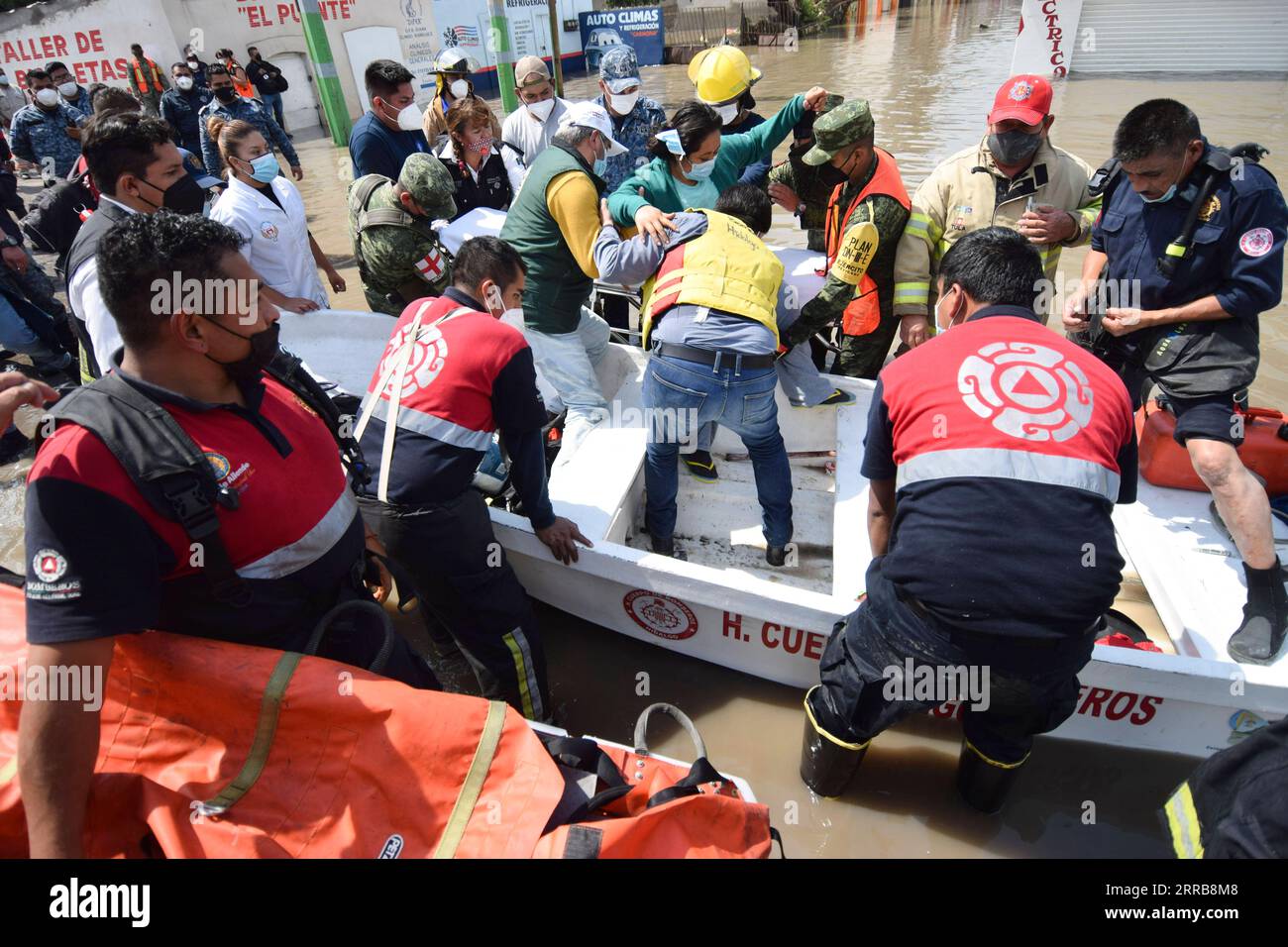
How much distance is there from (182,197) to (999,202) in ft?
11.4

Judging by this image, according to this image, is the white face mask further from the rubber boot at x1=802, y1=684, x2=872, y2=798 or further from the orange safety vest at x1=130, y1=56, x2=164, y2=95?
the orange safety vest at x1=130, y1=56, x2=164, y2=95

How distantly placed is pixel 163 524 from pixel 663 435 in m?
1.78

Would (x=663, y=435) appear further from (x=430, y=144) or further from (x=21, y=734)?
(x=430, y=144)

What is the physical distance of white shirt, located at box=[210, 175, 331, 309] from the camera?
3.39 meters

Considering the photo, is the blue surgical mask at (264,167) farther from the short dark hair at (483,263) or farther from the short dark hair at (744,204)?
the short dark hair at (744,204)

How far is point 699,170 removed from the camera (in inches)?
129

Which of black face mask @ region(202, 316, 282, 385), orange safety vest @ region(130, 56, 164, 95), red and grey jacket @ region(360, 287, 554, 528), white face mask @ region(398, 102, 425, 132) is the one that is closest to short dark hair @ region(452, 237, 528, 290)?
red and grey jacket @ region(360, 287, 554, 528)

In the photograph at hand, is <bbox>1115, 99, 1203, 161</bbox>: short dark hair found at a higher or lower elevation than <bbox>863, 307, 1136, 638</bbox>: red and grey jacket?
higher

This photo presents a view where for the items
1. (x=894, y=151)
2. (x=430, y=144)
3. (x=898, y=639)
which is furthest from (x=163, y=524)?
(x=894, y=151)

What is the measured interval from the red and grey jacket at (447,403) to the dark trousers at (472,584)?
0.22ft

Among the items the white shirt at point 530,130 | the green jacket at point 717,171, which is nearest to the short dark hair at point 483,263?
the green jacket at point 717,171

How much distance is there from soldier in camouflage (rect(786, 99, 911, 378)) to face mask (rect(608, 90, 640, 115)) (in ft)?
7.33

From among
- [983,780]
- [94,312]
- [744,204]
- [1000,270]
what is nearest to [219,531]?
[94,312]

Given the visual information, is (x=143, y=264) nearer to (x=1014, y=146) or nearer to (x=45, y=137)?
(x=1014, y=146)
